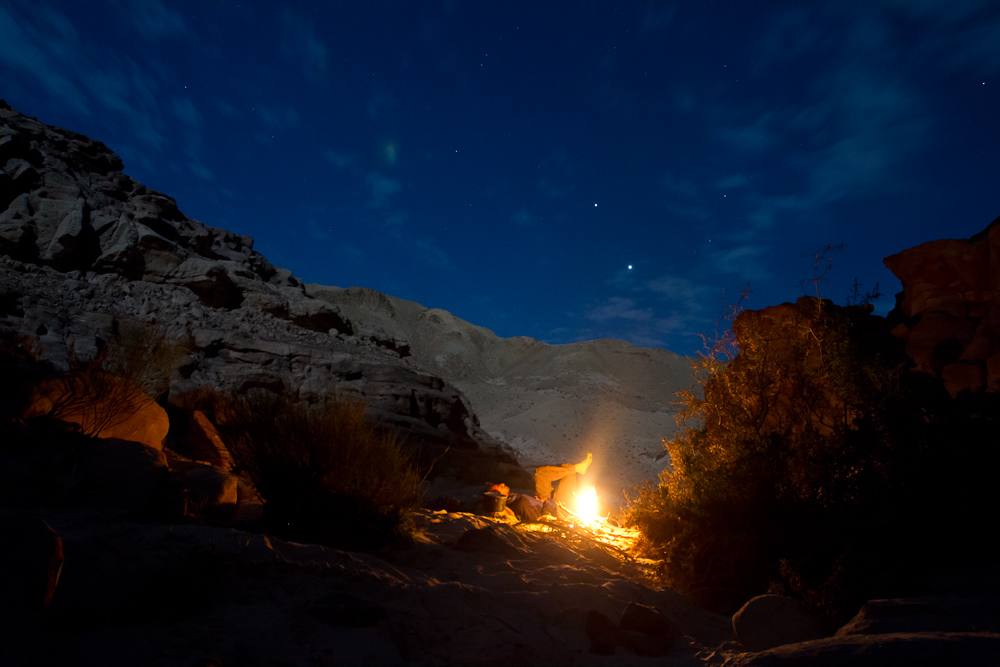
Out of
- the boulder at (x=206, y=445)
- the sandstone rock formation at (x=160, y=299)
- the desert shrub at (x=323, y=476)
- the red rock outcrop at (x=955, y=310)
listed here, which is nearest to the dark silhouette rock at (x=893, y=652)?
the desert shrub at (x=323, y=476)

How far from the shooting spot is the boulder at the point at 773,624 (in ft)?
10.7

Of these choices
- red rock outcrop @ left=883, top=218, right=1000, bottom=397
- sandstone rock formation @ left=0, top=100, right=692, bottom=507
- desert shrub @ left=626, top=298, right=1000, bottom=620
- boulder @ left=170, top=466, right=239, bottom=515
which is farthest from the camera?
sandstone rock formation @ left=0, top=100, right=692, bottom=507

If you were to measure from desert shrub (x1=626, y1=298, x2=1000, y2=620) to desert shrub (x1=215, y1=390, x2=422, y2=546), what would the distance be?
3.56 metres

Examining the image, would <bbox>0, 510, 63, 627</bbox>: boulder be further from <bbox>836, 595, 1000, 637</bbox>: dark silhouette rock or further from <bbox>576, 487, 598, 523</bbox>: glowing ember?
<bbox>576, 487, 598, 523</bbox>: glowing ember

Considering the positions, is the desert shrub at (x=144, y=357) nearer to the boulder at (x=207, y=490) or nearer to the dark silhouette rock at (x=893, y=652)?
the boulder at (x=207, y=490)

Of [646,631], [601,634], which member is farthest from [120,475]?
[646,631]

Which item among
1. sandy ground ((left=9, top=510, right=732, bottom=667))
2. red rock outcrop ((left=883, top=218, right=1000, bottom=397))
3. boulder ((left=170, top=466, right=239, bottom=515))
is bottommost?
sandy ground ((left=9, top=510, right=732, bottom=667))

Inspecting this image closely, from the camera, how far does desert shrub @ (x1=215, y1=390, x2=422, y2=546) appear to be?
453cm

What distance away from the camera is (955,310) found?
6523mm

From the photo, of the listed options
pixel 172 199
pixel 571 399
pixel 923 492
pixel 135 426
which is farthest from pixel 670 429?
pixel 172 199

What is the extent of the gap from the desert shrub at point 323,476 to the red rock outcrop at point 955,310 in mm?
7378

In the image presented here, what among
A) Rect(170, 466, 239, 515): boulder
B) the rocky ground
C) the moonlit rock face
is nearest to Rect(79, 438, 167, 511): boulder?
the rocky ground

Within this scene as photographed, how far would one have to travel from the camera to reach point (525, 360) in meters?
59.8

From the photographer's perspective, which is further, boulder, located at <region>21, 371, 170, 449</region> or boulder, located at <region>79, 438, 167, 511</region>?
boulder, located at <region>21, 371, 170, 449</region>
